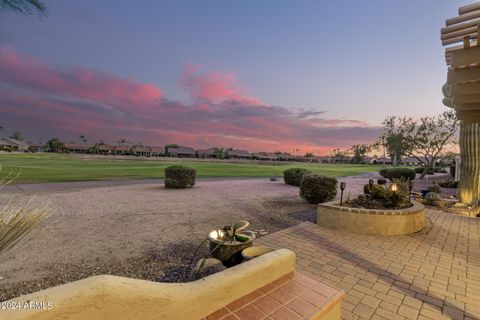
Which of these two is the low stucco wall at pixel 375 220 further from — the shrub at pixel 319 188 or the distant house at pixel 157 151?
the distant house at pixel 157 151

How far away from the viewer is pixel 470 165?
11.5 metres

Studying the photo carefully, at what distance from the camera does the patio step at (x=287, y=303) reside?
7.58ft

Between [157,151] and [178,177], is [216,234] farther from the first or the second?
[157,151]

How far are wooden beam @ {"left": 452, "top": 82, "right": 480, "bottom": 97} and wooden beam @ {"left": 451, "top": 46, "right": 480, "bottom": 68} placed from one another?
0.28m

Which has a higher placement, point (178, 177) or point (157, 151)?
point (157, 151)

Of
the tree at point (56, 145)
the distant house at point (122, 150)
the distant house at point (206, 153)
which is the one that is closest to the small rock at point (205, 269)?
the distant house at point (206, 153)

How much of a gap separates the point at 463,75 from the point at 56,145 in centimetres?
12828

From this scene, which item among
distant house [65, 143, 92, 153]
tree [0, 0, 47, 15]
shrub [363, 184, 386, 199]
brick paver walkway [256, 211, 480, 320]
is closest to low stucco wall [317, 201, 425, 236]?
brick paver walkway [256, 211, 480, 320]

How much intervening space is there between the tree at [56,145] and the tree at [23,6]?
406 ft

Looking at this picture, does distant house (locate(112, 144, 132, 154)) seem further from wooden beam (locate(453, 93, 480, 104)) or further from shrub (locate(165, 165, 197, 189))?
wooden beam (locate(453, 93, 480, 104))

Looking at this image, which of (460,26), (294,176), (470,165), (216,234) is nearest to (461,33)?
(460,26)

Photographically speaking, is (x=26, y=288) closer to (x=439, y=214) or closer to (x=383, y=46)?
(x=439, y=214)

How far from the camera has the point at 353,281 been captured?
3.82 m

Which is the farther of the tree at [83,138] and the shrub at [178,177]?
the tree at [83,138]
